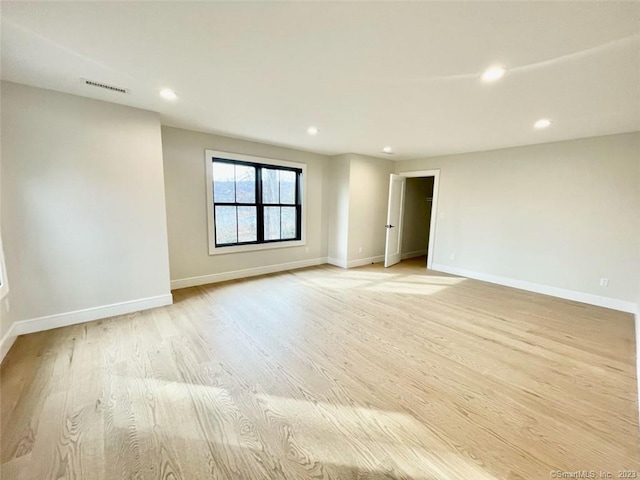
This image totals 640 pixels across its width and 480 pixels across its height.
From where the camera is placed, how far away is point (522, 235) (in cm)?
428

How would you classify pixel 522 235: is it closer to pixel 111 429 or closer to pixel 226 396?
pixel 226 396

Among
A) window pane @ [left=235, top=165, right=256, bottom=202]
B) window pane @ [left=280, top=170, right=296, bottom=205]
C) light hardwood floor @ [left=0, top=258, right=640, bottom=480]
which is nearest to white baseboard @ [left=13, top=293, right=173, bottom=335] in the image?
light hardwood floor @ [left=0, top=258, right=640, bottom=480]

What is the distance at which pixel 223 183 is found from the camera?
4277 mm

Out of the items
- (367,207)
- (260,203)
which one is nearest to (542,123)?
(367,207)

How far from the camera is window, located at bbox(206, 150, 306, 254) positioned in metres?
4.23

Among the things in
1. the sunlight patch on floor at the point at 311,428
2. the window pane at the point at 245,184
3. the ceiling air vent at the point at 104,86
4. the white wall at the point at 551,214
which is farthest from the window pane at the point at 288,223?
the sunlight patch on floor at the point at 311,428

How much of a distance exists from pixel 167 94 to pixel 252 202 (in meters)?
2.25

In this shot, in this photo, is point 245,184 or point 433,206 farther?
point 433,206

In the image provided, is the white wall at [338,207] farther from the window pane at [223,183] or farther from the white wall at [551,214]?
the window pane at [223,183]

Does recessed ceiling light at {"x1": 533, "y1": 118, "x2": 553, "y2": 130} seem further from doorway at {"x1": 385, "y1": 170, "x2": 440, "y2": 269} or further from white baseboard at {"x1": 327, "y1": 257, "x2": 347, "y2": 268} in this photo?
white baseboard at {"x1": 327, "y1": 257, "x2": 347, "y2": 268}

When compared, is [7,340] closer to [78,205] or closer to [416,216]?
[78,205]

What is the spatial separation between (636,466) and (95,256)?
15.1ft

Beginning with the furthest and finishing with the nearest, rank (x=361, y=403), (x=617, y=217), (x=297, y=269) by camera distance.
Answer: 1. (x=297, y=269)
2. (x=617, y=217)
3. (x=361, y=403)

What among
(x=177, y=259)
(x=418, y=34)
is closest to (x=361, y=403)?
(x=418, y=34)
